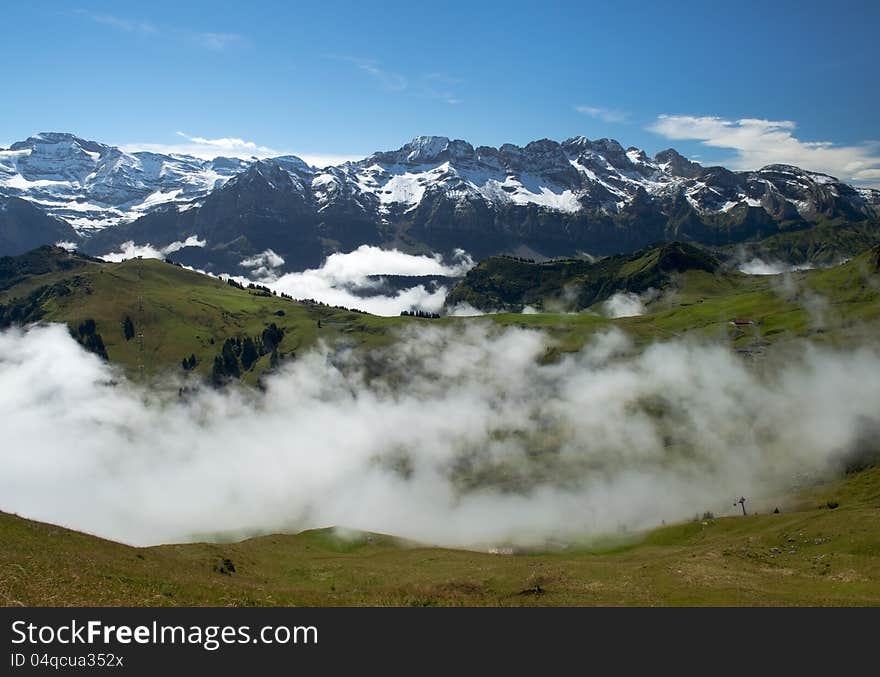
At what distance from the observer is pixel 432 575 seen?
317 feet

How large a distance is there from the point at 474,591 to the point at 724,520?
11341 centimetres

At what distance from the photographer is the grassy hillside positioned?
5162cm

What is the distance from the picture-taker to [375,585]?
Answer: 91.5 meters

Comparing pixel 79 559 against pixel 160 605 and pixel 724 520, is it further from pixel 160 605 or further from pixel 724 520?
pixel 724 520

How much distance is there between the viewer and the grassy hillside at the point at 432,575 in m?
51.6
